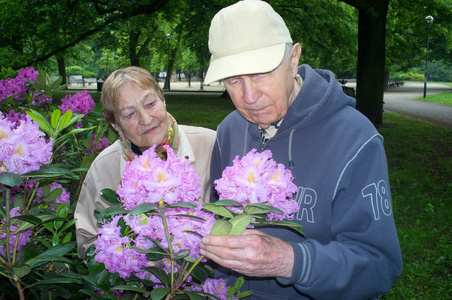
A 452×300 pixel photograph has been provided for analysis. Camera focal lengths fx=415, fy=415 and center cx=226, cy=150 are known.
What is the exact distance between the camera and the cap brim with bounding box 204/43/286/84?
1580 millimetres

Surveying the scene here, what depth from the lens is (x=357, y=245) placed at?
1.49m

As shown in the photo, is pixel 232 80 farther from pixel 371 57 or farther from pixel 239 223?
pixel 371 57

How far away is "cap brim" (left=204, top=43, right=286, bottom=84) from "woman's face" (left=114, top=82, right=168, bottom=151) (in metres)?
0.80

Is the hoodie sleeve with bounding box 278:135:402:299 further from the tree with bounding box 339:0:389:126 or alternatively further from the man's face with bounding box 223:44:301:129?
the tree with bounding box 339:0:389:126

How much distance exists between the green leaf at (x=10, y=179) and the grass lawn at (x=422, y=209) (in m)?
3.69

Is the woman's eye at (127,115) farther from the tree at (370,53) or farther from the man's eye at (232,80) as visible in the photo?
the tree at (370,53)

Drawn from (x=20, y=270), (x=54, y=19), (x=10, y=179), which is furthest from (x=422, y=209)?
(x=54, y=19)

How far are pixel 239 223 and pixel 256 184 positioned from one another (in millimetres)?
141

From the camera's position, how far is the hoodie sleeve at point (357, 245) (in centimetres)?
140

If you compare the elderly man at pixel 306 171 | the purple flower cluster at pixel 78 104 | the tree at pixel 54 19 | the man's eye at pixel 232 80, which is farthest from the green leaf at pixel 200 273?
the tree at pixel 54 19

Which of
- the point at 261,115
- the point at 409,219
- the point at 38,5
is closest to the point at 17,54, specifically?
the point at 38,5

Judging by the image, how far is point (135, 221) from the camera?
1.36 m

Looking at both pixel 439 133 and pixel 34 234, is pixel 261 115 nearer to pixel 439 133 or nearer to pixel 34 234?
A: pixel 34 234

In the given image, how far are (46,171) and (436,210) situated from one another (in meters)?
5.71
